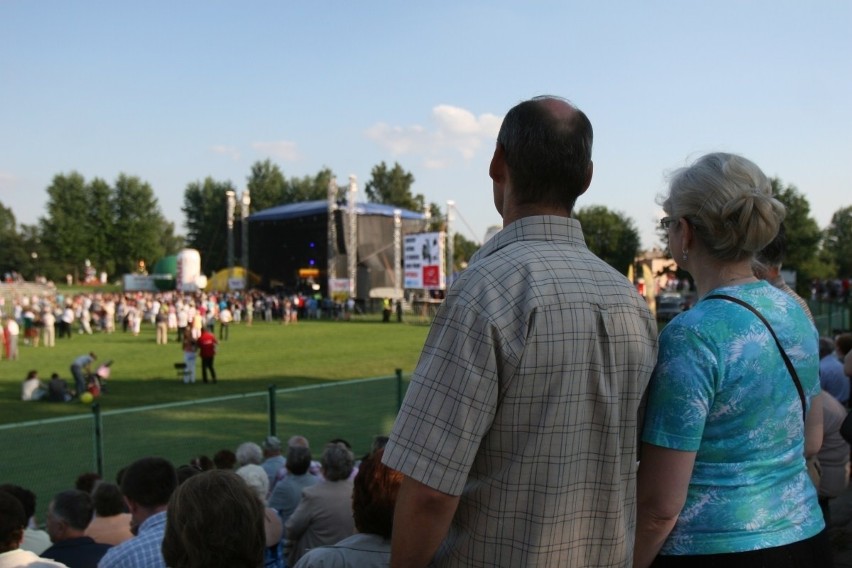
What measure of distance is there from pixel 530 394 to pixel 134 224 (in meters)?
104

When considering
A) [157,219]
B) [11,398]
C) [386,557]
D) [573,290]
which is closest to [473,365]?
[573,290]

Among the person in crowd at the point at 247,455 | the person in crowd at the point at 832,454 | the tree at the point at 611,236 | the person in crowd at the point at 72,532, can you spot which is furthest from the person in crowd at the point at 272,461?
the tree at the point at 611,236

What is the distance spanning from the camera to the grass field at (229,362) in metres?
16.2

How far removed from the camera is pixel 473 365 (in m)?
1.50

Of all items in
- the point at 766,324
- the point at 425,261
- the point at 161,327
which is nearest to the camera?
the point at 766,324

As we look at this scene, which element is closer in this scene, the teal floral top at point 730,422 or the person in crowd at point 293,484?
the teal floral top at point 730,422

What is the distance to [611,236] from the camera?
243 feet

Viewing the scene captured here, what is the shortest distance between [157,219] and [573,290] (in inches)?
4172

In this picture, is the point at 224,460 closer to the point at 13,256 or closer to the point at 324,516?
the point at 324,516

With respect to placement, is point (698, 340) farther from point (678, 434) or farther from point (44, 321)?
point (44, 321)

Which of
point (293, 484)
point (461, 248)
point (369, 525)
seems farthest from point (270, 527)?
point (461, 248)

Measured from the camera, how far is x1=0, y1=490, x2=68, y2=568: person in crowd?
10.9ft

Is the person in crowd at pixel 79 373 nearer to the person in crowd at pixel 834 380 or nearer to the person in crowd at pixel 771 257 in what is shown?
the person in crowd at pixel 834 380

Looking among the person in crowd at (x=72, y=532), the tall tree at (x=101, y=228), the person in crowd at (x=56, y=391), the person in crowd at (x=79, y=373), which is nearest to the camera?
the person in crowd at (x=72, y=532)
